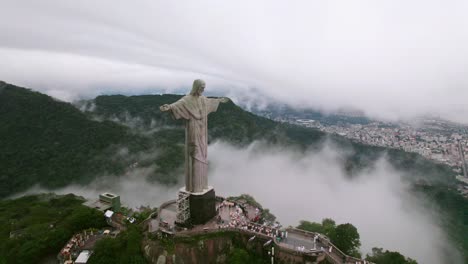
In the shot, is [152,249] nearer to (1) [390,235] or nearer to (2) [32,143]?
(1) [390,235]

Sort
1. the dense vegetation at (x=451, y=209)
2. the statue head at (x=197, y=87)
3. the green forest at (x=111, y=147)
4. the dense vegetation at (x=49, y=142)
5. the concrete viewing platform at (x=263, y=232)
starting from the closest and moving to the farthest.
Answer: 1. the concrete viewing platform at (x=263, y=232)
2. the statue head at (x=197, y=87)
3. the dense vegetation at (x=451, y=209)
4. the green forest at (x=111, y=147)
5. the dense vegetation at (x=49, y=142)

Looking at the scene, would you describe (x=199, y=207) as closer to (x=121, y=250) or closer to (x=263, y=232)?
(x=263, y=232)

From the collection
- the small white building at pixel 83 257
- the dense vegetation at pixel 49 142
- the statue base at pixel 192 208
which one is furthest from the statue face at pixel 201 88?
the dense vegetation at pixel 49 142

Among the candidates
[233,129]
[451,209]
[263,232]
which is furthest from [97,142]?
[451,209]

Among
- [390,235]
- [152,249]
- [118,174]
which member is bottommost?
[390,235]

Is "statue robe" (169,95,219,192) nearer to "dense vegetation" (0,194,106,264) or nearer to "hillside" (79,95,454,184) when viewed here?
"dense vegetation" (0,194,106,264)

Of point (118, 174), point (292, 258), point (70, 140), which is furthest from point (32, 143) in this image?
point (292, 258)

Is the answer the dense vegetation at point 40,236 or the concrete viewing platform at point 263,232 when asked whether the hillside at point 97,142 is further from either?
the concrete viewing platform at point 263,232
